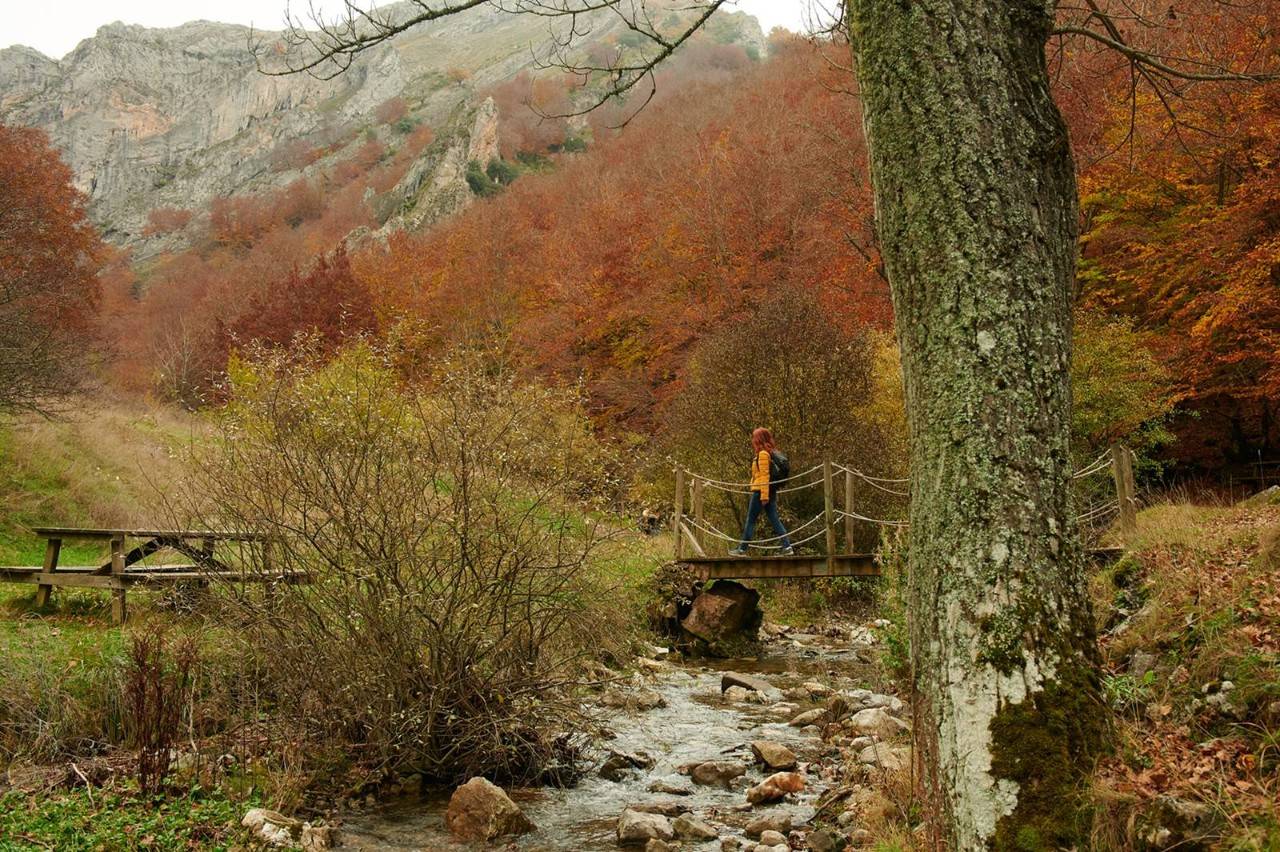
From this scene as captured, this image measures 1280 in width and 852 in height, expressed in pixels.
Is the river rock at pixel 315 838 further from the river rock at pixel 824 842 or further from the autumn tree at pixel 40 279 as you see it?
the autumn tree at pixel 40 279

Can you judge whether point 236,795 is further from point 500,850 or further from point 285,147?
point 285,147

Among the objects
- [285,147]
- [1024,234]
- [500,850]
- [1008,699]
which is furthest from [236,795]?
[285,147]

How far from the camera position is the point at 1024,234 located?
3.17 m

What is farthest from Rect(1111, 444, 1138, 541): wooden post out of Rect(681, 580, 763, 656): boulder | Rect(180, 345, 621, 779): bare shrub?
Rect(180, 345, 621, 779): bare shrub

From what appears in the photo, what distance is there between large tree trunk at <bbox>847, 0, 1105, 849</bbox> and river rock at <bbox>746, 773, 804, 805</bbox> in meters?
3.03

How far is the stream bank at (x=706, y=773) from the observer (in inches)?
209

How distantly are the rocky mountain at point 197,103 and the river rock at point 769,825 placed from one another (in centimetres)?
9113

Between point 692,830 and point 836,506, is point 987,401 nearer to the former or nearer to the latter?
point 692,830

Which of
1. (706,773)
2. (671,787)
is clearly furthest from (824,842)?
(706,773)

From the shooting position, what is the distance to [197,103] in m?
125

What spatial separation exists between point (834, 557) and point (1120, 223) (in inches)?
428

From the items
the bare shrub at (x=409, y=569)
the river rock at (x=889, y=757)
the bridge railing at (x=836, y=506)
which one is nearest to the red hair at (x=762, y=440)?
the bridge railing at (x=836, y=506)

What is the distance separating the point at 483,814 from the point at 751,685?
4.68 m

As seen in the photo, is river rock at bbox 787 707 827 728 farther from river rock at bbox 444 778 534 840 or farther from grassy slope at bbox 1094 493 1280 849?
river rock at bbox 444 778 534 840
